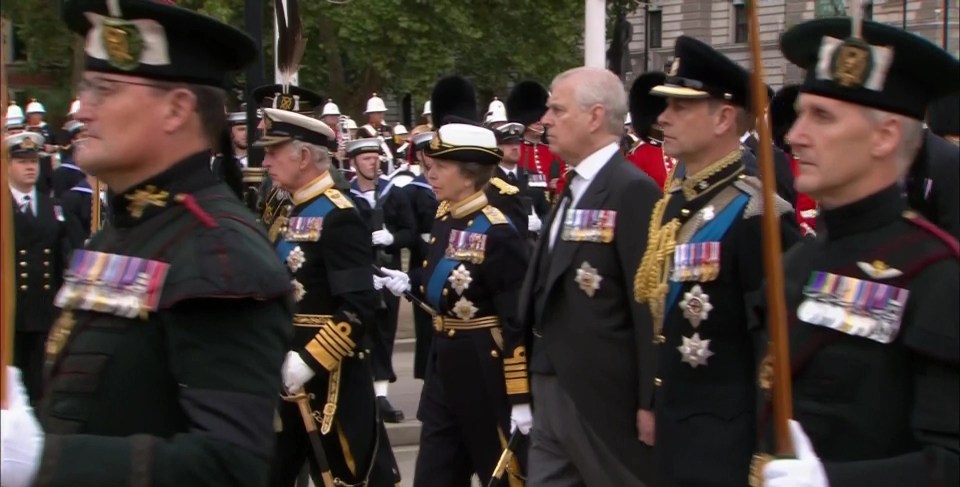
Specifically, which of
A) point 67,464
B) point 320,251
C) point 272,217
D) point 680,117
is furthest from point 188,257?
point 272,217

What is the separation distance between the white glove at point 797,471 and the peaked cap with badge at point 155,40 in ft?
4.71

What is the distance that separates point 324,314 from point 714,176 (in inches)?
87.4

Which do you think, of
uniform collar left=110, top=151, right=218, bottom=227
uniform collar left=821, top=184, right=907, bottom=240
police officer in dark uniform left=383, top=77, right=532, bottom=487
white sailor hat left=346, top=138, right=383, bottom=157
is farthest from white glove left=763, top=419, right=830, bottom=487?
white sailor hat left=346, top=138, right=383, bottom=157

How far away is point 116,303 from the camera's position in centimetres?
307

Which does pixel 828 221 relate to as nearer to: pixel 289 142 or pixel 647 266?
pixel 647 266

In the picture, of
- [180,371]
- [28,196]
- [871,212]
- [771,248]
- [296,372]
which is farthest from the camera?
[28,196]

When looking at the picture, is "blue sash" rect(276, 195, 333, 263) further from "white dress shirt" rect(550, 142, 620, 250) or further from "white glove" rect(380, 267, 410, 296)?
"white glove" rect(380, 267, 410, 296)

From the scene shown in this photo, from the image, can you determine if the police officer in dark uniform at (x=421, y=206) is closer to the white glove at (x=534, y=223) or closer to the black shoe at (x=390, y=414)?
the white glove at (x=534, y=223)

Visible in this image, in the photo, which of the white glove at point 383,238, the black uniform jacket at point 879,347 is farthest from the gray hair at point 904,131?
the white glove at point 383,238

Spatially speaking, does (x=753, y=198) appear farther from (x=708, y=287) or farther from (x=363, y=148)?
(x=363, y=148)

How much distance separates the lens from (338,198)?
709cm

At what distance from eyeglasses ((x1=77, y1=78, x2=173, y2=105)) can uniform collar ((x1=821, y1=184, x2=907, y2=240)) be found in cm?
156

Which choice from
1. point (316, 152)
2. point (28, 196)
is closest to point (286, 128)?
point (316, 152)

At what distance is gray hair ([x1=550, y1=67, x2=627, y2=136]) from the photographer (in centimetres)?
624
